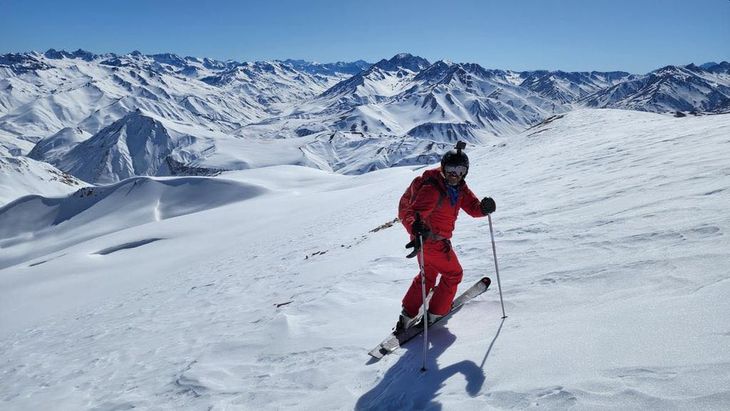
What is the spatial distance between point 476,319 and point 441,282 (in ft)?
2.11

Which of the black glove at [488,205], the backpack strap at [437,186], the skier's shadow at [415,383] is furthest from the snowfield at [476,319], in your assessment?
the backpack strap at [437,186]

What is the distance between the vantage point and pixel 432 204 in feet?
17.9

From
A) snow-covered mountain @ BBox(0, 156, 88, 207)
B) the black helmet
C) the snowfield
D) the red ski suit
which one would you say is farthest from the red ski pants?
snow-covered mountain @ BBox(0, 156, 88, 207)

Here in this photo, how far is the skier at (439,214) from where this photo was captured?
5.46 meters

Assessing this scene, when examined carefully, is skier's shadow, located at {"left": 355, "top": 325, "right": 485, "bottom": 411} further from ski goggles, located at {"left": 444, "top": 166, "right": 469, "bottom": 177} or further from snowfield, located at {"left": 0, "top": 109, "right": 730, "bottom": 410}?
ski goggles, located at {"left": 444, "top": 166, "right": 469, "bottom": 177}

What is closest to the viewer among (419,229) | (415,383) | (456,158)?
(415,383)

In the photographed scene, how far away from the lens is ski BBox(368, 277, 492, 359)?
532 centimetres

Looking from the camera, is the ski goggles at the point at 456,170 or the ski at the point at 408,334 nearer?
the ski at the point at 408,334

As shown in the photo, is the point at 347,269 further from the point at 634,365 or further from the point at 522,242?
the point at 634,365

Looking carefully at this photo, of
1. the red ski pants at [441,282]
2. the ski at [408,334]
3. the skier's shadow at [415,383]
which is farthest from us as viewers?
the red ski pants at [441,282]

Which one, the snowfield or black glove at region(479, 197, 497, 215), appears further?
black glove at region(479, 197, 497, 215)

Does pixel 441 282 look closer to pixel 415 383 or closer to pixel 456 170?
pixel 456 170

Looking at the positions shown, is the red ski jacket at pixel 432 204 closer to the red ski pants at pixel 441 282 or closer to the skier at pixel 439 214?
the skier at pixel 439 214

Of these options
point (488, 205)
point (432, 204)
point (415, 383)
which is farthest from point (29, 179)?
point (415, 383)
